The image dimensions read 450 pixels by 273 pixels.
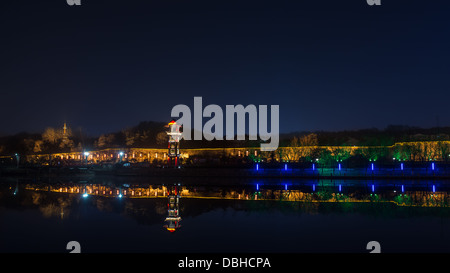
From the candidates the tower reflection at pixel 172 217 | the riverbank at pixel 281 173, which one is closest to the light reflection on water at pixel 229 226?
the tower reflection at pixel 172 217

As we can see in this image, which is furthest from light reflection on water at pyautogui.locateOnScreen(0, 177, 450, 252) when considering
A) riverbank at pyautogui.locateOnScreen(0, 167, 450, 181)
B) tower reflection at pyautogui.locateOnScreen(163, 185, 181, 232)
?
riverbank at pyautogui.locateOnScreen(0, 167, 450, 181)

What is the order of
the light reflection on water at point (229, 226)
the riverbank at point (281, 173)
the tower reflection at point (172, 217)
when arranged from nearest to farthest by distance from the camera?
the light reflection on water at point (229, 226) < the tower reflection at point (172, 217) < the riverbank at point (281, 173)

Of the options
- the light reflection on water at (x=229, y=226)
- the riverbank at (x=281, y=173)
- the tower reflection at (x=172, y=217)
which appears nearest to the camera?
the light reflection on water at (x=229, y=226)

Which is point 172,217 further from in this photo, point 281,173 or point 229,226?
point 281,173

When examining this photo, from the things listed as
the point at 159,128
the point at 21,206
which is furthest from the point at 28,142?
the point at 21,206

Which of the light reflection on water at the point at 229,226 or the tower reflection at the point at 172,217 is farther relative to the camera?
the tower reflection at the point at 172,217

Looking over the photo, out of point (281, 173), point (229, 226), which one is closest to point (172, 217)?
point (229, 226)

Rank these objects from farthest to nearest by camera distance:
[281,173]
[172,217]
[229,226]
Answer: [281,173], [172,217], [229,226]

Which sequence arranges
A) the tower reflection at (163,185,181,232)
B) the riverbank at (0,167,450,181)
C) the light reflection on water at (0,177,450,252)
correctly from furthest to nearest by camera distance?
the riverbank at (0,167,450,181), the tower reflection at (163,185,181,232), the light reflection on water at (0,177,450,252)

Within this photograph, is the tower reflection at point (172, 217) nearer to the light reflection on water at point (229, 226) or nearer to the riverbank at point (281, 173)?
the light reflection on water at point (229, 226)

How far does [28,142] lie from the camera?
383ft

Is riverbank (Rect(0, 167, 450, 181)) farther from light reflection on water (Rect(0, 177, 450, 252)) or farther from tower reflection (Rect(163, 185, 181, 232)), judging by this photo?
tower reflection (Rect(163, 185, 181, 232))
